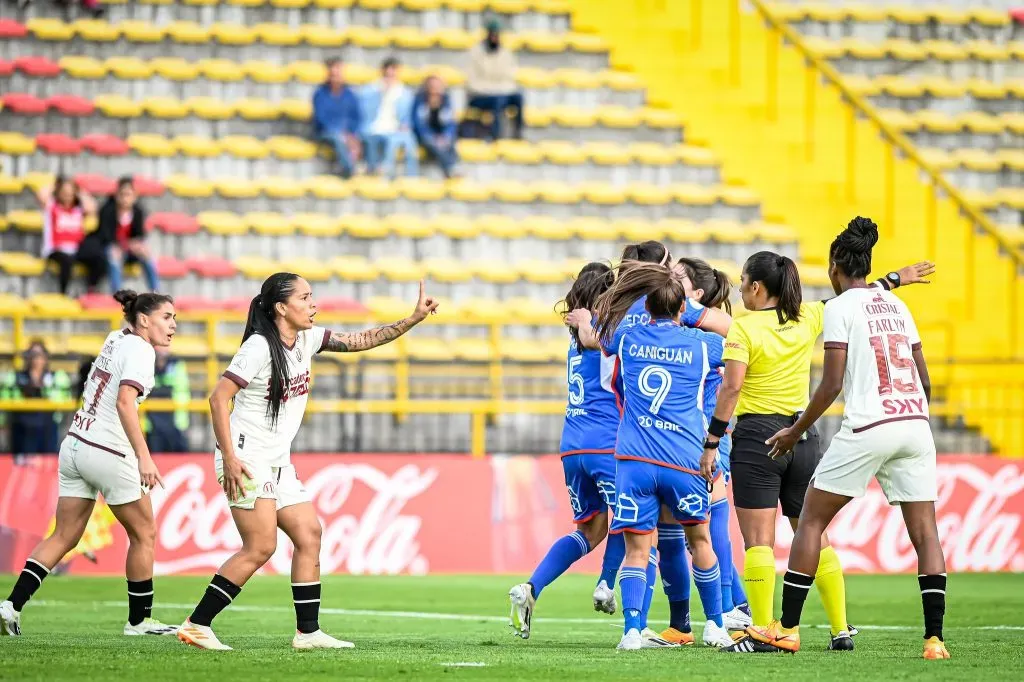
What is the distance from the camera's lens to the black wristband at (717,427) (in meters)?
7.91

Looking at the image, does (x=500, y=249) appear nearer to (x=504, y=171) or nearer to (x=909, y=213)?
(x=504, y=171)

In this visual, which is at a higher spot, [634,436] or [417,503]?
[634,436]

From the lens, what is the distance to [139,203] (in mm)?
18125

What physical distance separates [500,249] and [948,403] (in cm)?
538

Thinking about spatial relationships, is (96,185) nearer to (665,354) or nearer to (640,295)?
(640,295)

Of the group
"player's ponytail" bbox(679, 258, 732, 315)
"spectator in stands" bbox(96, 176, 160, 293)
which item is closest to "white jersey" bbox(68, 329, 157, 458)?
"player's ponytail" bbox(679, 258, 732, 315)

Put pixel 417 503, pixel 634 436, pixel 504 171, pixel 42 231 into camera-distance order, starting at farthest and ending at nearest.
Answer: pixel 504 171 < pixel 42 231 < pixel 417 503 < pixel 634 436

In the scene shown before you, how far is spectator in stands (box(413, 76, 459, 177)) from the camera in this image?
18969 millimetres

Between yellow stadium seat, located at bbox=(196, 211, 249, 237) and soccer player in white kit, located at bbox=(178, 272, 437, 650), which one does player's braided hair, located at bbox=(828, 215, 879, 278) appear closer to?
soccer player in white kit, located at bbox=(178, 272, 437, 650)

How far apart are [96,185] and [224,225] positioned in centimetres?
172

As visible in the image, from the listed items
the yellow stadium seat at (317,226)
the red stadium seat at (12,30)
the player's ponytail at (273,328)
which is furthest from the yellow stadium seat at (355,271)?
the player's ponytail at (273,328)

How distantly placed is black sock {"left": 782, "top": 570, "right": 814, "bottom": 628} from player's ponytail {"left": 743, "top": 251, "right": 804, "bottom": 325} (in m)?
1.35

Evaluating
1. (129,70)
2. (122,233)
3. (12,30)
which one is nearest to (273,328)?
(122,233)

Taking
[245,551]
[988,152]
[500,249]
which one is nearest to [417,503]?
[500,249]
